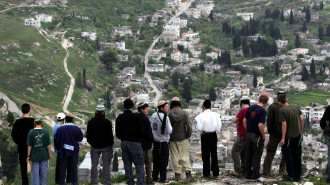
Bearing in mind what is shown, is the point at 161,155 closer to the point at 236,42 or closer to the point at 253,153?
the point at 253,153

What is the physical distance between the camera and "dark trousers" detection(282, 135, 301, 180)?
387 inches

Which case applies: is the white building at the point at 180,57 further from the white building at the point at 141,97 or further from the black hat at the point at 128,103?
the black hat at the point at 128,103

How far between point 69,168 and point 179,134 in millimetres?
2223

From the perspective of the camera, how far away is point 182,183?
32.8 feet

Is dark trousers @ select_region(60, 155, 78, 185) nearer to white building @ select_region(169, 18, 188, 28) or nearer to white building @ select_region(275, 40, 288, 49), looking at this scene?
white building @ select_region(275, 40, 288, 49)

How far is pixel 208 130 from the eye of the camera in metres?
10.3

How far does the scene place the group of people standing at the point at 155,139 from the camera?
31.2ft

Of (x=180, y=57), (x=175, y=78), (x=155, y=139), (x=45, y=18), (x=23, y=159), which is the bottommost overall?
(x=175, y=78)

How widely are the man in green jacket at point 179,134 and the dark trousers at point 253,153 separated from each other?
1.15m

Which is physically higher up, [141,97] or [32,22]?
[32,22]

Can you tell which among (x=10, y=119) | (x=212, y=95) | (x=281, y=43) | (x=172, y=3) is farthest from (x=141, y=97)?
(x=172, y=3)

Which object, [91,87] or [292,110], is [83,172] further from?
[91,87]

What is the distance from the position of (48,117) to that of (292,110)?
30.7 meters

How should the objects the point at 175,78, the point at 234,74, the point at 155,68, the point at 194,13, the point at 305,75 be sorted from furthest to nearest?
1. the point at 194,13
2. the point at 234,74
3. the point at 305,75
4. the point at 155,68
5. the point at 175,78
